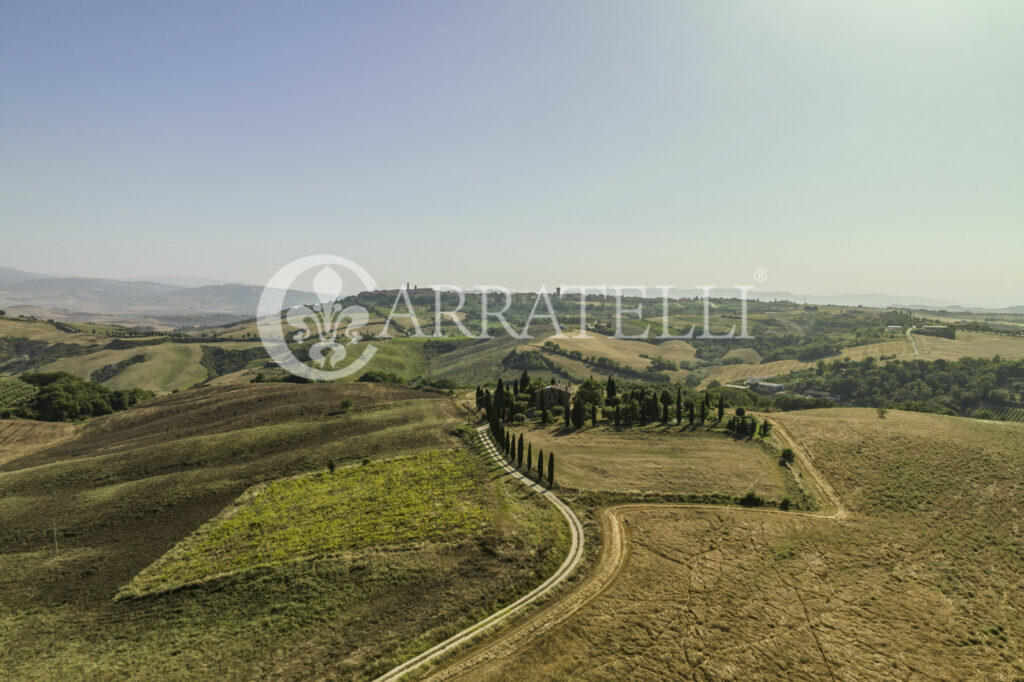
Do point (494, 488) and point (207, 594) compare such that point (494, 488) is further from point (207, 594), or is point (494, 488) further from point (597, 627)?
point (207, 594)

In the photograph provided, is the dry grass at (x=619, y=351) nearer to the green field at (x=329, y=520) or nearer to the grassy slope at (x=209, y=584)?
the grassy slope at (x=209, y=584)

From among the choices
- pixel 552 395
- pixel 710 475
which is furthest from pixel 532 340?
pixel 710 475

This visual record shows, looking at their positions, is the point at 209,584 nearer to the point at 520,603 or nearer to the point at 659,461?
the point at 520,603

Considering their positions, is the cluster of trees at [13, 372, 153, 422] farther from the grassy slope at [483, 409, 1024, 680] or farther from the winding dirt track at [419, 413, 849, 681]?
the grassy slope at [483, 409, 1024, 680]

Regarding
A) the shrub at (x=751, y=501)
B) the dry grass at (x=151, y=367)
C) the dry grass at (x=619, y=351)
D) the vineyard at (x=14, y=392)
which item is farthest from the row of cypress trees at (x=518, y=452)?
the dry grass at (x=151, y=367)

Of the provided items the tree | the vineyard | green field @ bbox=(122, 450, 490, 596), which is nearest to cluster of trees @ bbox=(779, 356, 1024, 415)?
the tree
